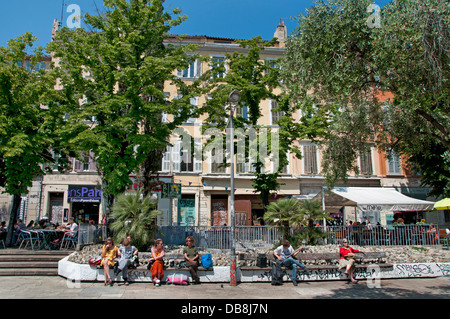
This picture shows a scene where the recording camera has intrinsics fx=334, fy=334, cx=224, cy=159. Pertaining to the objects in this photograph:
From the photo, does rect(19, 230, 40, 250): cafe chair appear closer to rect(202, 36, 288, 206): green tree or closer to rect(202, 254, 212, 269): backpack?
rect(202, 254, 212, 269): backpack

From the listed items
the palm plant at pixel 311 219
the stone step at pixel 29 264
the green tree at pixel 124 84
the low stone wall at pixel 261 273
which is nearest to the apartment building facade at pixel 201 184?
the palm plant at pixel 311 219

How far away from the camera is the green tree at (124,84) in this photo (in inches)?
503

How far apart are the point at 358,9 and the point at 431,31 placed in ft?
5.83

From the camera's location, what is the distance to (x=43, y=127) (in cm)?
1441

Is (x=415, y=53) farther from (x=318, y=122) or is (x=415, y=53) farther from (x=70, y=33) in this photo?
(x=70, y=33)

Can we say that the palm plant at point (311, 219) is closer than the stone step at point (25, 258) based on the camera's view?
No

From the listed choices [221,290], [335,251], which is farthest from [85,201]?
[335,251]

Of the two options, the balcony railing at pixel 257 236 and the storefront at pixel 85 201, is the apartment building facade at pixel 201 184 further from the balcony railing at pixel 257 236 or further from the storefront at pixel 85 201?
the balcony railing at pixel 257 236

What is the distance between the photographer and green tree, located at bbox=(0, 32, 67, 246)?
45.0 feet

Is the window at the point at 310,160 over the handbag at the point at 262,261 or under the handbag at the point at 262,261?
over

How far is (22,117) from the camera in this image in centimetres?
1382

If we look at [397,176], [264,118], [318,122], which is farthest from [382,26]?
[397,176]

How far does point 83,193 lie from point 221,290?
748 inches

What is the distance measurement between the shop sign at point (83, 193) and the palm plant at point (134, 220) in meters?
14.5
